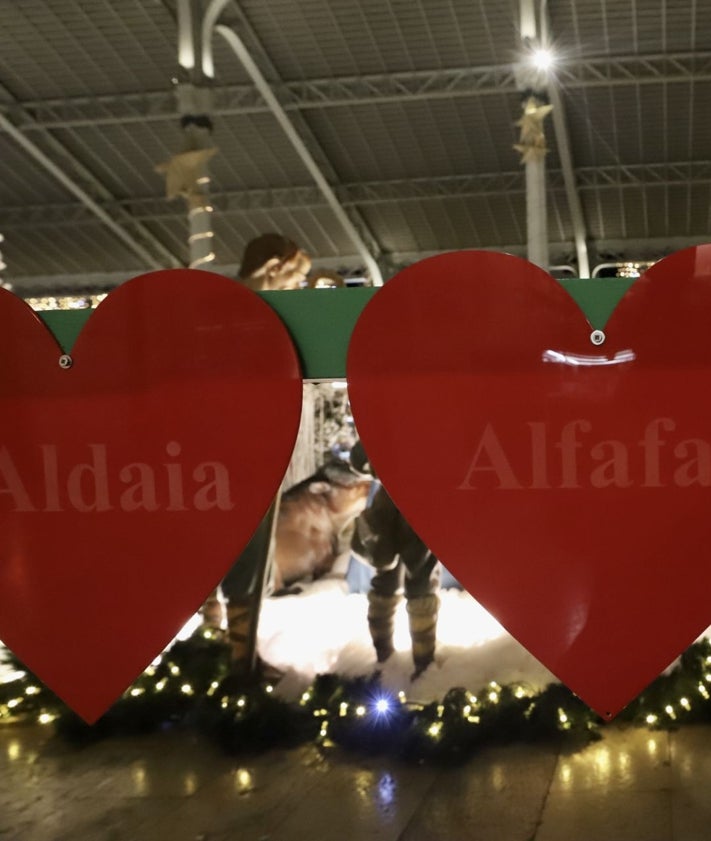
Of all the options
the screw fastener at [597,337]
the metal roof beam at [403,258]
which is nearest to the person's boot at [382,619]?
the screw fastener at [597,337]

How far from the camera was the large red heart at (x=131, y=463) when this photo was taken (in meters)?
1.67

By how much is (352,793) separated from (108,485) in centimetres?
183

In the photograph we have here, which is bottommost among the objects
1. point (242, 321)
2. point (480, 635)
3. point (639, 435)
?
point (480, 635)

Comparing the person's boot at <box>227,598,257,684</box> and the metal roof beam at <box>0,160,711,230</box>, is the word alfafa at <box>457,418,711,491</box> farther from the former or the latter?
the metal roof beam at <box>0,160,711,230</box>

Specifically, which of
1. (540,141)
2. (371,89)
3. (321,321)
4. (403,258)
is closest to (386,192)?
(403,258)

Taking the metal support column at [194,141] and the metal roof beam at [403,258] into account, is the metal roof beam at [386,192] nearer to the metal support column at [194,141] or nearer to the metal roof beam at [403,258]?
the metal roof beam at [403,258]

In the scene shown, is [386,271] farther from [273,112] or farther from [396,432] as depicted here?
[396,432]

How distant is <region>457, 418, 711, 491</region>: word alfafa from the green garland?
2.03 metres

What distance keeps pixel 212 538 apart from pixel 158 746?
2.25 meters

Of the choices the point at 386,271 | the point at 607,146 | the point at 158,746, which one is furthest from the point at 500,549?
the point at 386,271

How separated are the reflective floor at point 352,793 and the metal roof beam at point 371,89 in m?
9.15

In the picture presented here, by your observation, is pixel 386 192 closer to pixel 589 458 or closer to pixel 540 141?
pixel 540 141

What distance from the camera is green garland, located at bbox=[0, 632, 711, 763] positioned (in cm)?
345

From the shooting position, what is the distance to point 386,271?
16.0 metres
